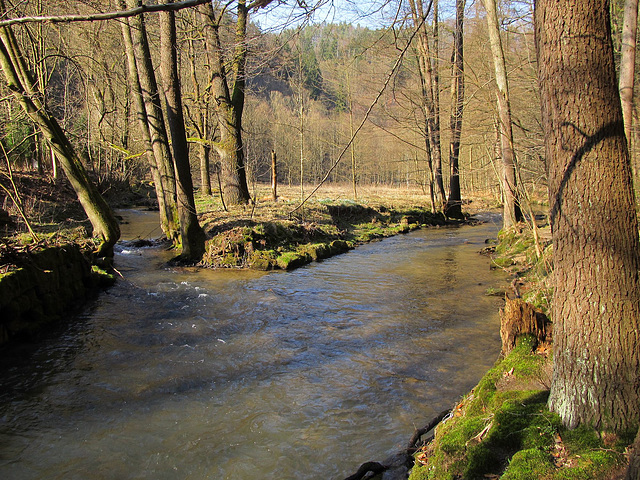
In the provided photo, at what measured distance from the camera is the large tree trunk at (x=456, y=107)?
17.0 metres

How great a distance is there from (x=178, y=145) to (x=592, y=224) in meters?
10.1

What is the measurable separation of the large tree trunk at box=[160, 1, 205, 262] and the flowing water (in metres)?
1.90

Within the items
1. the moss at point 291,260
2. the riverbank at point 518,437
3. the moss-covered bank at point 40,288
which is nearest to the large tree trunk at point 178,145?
the moss at point 291,260

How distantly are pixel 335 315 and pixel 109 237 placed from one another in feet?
18.8

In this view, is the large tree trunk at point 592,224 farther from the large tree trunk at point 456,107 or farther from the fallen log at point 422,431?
the large tree trunk at point 456,107

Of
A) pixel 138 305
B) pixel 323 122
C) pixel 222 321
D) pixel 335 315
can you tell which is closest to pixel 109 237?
pixel 138 305

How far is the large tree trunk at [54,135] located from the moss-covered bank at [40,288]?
1.25 meters

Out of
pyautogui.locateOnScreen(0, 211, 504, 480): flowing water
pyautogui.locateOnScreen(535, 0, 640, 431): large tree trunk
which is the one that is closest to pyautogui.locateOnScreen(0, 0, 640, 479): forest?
pyautogui.locateOnScreen(535, 0, 640, 431): large tree trunk

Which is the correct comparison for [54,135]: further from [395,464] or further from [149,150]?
[395,464]

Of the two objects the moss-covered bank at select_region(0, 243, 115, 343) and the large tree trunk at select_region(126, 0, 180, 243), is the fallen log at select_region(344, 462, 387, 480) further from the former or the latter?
the large tree trunk at select_region(126, 0, 180, 243)

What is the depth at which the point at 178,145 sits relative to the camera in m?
11.0

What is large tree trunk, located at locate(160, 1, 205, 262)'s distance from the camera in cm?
1080

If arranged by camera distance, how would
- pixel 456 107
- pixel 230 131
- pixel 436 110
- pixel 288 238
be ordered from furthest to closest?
pixel 436 110 < pixel 456 107 < pixel 230 131 < pixel 288 238

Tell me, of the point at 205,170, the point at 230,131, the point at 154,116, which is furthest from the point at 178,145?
the point at 205,170
